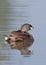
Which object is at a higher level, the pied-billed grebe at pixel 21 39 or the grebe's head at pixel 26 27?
the grebe's head at pixel 26 27

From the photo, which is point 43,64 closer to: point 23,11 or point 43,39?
point 43,39

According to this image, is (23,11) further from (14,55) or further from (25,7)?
(14,55)

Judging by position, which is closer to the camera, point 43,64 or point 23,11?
point 43,64

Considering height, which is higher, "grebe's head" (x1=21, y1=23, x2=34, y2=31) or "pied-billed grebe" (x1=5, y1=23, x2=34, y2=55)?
"grebe's head" (x1=21, y1=23, x2=34, y2=31)

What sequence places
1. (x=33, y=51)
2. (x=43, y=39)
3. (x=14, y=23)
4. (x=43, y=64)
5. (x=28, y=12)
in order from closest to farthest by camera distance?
(x=43, y=64) → (x=33, y=51) → (x=43, y=39) → (x=14, y=23) → (x=28, y=12)

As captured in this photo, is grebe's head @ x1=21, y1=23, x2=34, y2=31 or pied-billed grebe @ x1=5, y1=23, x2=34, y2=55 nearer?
pied-billed grebe @ x1=5, y1=23, x2=34, y2=55

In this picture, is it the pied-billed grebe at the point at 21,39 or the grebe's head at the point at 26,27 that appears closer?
the pied-billed grebe at the point at 21,39

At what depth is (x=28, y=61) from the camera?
9.61 ft

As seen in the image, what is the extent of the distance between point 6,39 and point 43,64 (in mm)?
631

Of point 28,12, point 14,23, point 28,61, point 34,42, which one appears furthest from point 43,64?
point 28,12

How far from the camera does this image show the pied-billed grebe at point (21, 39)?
330 cm

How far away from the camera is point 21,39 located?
3434mm

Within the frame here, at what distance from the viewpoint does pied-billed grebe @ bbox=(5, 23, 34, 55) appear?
10.8 feet

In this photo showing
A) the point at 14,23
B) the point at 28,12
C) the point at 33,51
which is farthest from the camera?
the point at 28,12
